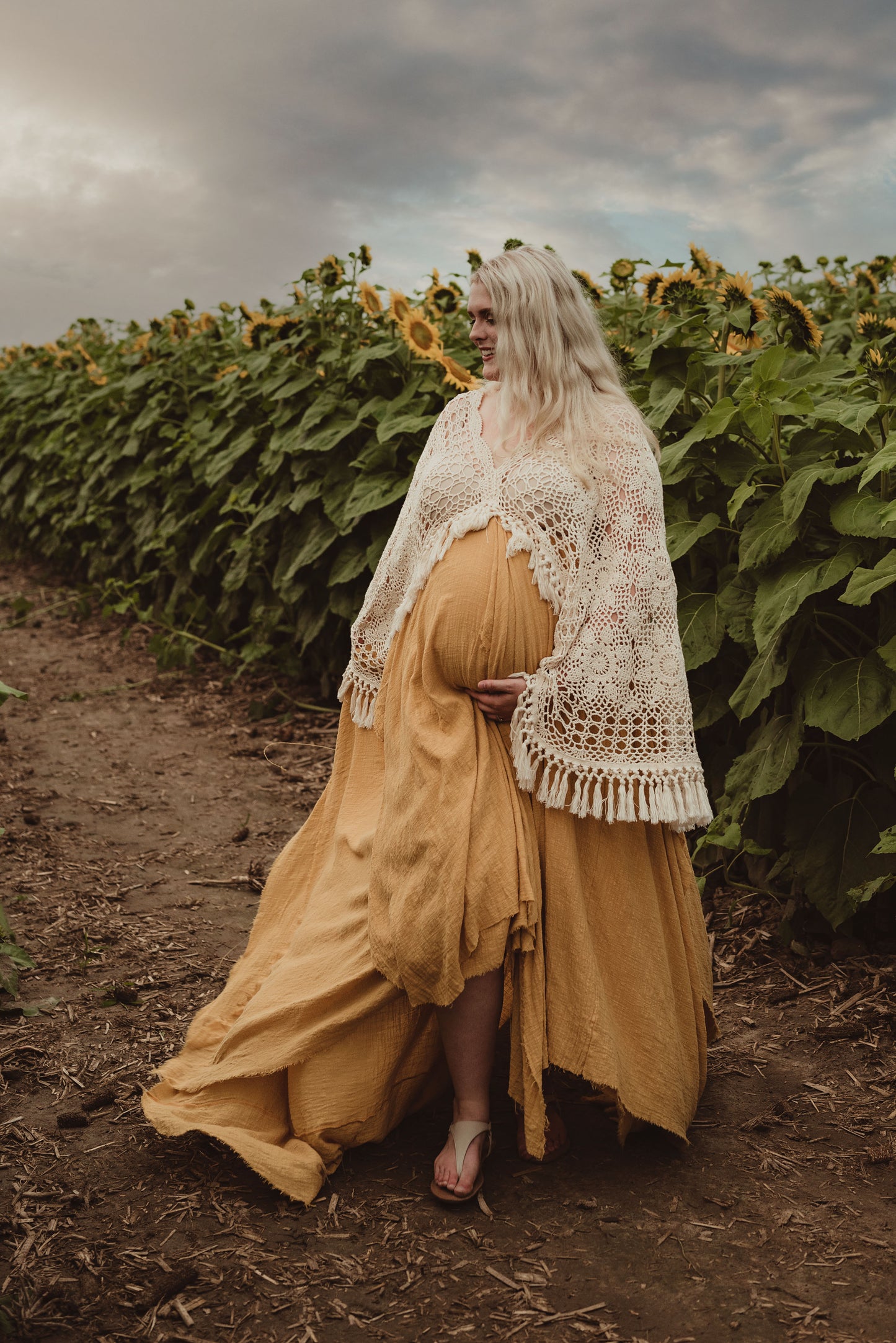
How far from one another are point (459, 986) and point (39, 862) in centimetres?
241

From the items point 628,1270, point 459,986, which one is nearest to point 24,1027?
point 459,986

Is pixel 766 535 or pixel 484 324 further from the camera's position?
pixel 766 535

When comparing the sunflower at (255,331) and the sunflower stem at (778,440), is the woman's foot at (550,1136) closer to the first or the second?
the sunflower stem at (778,440)

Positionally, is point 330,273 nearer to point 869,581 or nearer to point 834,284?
point 834,284

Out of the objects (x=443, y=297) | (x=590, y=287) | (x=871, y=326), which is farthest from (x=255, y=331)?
(x=871, y=326)

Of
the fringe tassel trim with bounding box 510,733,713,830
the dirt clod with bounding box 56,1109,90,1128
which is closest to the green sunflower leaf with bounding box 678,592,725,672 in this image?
the fringe tassel trim with bounding box 510,733,713,830

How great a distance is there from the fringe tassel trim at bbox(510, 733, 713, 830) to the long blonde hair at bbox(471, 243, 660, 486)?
0.61 meters

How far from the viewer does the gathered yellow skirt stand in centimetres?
230

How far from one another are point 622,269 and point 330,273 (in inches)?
50.3

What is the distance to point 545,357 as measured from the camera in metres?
2.46

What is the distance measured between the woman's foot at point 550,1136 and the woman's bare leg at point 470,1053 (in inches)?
5.8

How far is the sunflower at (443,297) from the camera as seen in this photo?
5.09 m

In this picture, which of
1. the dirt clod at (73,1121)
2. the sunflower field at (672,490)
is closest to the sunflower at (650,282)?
the sunflower field at (672,490)

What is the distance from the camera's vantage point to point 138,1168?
96.9 inches
